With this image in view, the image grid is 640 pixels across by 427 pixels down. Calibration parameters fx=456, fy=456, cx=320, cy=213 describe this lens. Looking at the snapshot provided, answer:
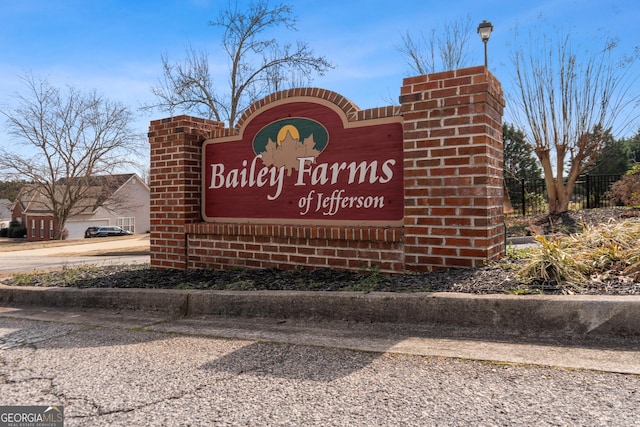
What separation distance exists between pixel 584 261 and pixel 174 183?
16.5 feet

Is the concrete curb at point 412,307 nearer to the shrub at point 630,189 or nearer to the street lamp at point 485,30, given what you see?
the street lamp at point 485,30

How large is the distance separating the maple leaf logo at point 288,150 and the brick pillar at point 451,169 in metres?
1.25

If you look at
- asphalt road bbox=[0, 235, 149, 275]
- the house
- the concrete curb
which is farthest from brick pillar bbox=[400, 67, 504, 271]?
the house

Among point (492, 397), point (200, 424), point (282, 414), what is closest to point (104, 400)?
point (200, 424)

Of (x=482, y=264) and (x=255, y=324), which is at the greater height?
(x=482, y=264)

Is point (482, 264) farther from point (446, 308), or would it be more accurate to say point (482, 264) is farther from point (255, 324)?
point (255, 324)

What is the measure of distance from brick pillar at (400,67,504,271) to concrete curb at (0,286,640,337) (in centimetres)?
86

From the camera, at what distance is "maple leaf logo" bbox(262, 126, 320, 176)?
5.41 meters

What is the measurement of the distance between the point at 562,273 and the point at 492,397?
1.81 meters

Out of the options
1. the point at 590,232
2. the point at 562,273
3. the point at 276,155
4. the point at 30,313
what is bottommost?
the point at 30,313

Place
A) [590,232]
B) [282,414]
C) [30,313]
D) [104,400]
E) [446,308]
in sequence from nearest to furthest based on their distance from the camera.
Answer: [282,414] → [104,400] → [446,308] → [590,232] → [30,313]

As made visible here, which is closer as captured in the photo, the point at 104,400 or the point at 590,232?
the point at 104,400

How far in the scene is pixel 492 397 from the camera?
240cm

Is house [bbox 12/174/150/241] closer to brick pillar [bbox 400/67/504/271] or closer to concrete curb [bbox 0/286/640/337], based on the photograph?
concrete curb [bbox 0/286/640/337]
